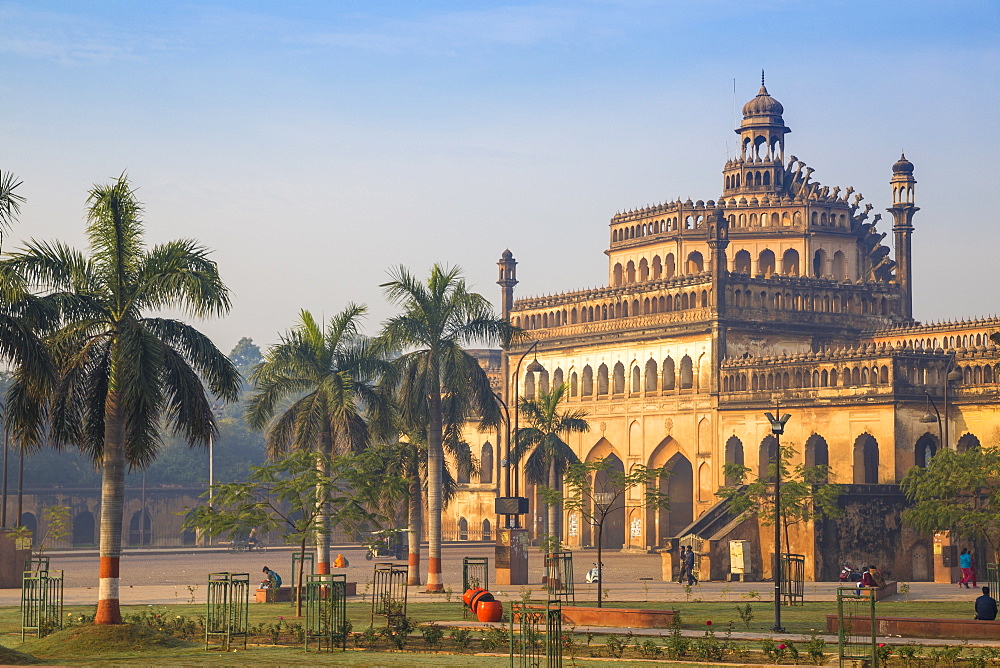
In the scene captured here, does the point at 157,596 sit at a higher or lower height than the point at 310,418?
lower

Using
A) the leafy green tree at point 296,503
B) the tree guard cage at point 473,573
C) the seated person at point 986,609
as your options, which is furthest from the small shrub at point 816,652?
the leafy green tree at point 296,503

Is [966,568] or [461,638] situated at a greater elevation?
[966,568]

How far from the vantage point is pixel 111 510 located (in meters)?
30.6

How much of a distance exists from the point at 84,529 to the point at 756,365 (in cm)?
5155

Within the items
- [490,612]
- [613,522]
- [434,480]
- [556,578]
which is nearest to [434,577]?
[434,480]

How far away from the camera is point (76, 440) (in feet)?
101

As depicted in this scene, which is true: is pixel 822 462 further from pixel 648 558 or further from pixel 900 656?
pixel 900 656

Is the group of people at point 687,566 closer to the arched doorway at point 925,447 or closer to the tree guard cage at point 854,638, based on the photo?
the arched doorway at point 925,447

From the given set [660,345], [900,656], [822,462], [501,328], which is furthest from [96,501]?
[900,656]

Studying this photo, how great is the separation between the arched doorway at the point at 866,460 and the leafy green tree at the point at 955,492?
1352cm

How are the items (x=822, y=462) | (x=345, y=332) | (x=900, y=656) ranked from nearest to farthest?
1. (x=900, y=656)
2. (x=345, y=332)
3. (x=822, y=462)

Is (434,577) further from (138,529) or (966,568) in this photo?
(138,529)

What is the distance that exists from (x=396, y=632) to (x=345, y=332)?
53.2 feet

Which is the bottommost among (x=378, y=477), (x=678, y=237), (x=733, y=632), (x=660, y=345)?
(x=733, y=632)
